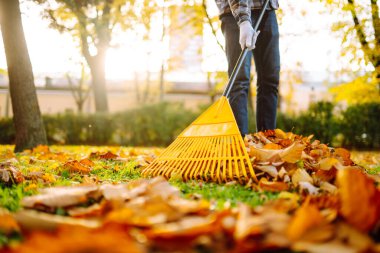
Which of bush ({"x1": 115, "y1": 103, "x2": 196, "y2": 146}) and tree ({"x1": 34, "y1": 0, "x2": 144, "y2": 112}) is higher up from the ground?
tree ({"x1": 34, "y1": 0, "x2": 144, "y2": 112})

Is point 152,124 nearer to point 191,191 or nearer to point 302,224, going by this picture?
point 191,191

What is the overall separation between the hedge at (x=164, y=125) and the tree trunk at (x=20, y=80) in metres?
5.81

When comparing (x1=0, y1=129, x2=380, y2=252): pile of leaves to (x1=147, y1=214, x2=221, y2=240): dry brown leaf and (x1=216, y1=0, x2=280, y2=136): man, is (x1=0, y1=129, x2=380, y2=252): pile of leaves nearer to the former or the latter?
(x1=147, y1=214, x2=221, y2=240): dry brown leaf

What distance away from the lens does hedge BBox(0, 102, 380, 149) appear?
10.6m

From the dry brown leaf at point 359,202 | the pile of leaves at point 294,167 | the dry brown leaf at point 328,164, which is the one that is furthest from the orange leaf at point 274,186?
the dry brown leaf at point 359,202

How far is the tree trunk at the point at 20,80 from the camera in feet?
17.9

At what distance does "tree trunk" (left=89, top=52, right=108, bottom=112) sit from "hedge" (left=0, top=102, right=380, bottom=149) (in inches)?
63.3

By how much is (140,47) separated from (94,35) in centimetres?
479

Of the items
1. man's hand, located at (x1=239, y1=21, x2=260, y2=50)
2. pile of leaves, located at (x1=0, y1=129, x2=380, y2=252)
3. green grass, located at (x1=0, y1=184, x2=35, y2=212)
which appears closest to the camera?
pile of leaves, located at (x1=0, y1=129, x2=380, y2=252)

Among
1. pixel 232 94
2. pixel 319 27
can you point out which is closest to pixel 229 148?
pixel 232 94

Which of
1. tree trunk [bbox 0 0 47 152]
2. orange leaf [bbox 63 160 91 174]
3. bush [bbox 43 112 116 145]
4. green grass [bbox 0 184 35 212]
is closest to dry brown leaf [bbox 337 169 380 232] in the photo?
green grass [bbox 0 184 35 212]

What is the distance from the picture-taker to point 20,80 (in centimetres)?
561

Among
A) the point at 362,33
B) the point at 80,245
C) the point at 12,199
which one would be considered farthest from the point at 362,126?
the point at 80,245

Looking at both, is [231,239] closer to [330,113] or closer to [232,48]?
[232,48]
